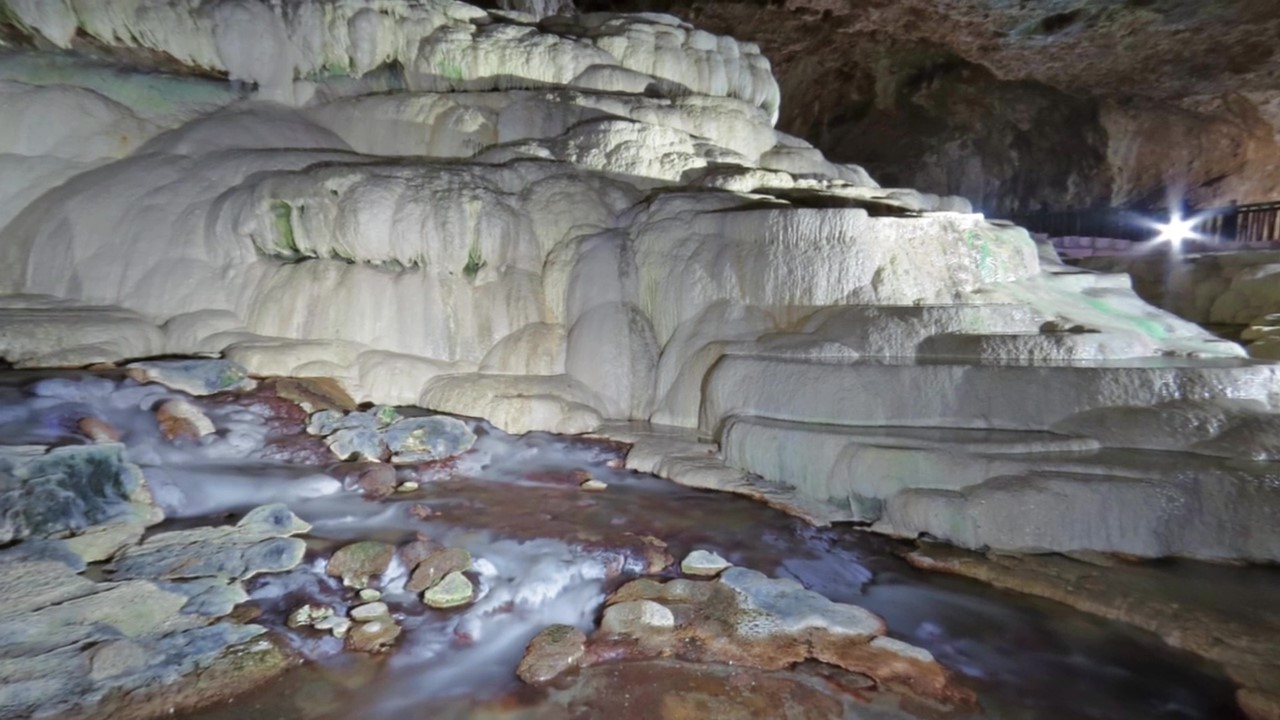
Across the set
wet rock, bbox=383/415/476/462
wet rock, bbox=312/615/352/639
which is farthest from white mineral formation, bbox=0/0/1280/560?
wet rock, bbox=312/615/352/639

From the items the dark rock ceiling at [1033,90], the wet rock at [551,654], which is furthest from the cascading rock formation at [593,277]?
the dark rock ceiling at [1033,90]

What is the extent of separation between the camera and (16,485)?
12.1 feet

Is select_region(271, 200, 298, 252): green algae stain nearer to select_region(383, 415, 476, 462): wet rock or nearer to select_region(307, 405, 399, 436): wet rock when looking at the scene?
select_region(307, 405, 399, 436): wet rock

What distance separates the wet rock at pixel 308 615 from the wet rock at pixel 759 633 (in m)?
1.26

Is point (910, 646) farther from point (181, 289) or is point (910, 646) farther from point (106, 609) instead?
point (181, 289)

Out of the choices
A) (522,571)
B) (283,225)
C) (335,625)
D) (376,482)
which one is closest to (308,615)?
(335,625)

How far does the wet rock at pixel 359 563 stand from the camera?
358 cm

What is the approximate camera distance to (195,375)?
5457mm

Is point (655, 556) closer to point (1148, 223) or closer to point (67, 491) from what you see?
point (67, 491)

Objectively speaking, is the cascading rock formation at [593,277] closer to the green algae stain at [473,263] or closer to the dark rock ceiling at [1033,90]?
the green algae stain at [473,263]

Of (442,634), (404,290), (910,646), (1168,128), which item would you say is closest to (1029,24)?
(1168,128)

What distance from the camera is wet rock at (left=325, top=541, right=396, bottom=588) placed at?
3.58m

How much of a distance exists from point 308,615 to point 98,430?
2.42 m

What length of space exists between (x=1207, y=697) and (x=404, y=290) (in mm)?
6174
